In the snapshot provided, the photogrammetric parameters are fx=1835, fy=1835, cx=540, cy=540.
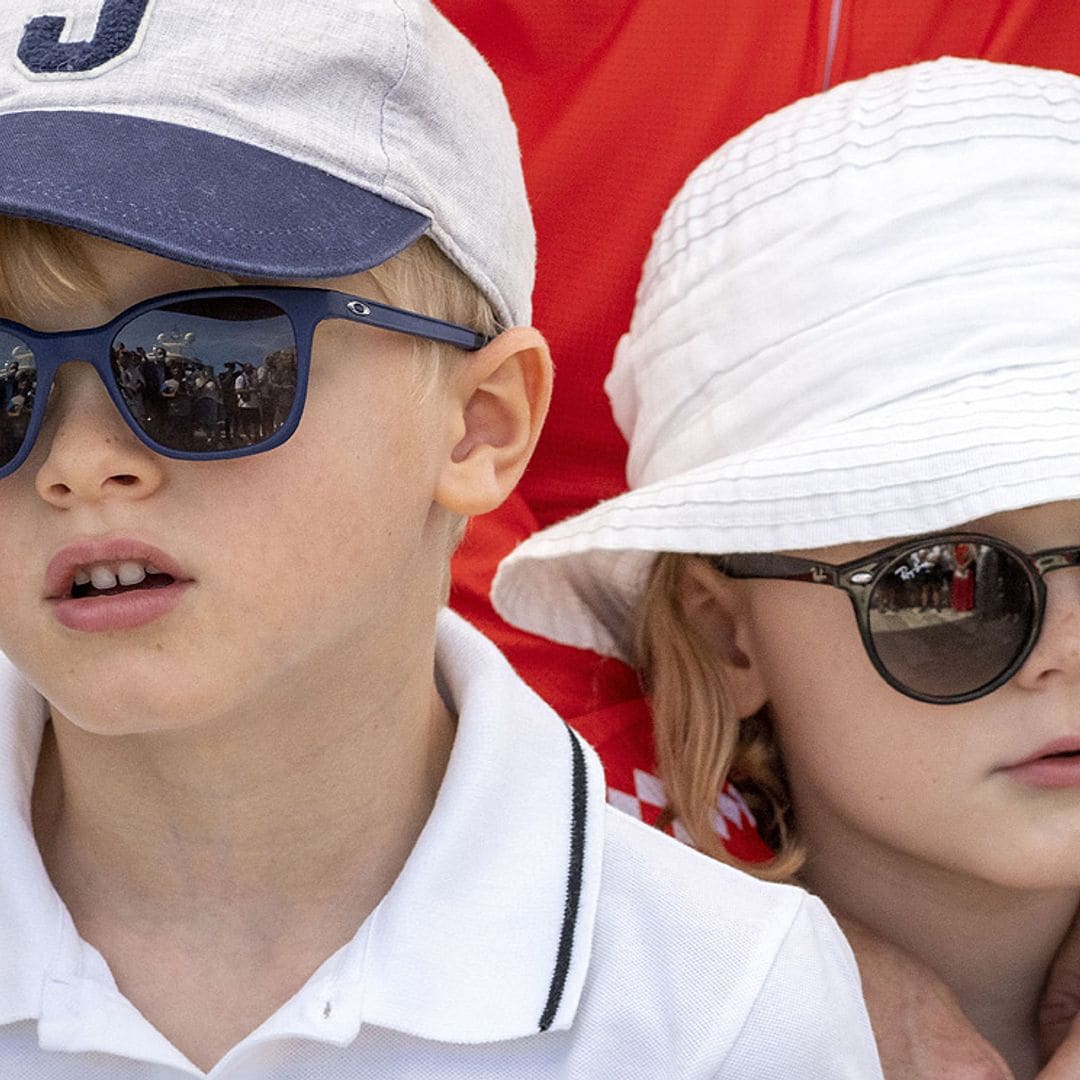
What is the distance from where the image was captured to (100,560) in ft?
3.86

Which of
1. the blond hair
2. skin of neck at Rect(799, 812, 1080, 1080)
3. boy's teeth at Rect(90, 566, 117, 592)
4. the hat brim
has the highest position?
the hat brim

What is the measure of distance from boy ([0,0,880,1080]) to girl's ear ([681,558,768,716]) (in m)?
0.37

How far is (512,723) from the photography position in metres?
1.45

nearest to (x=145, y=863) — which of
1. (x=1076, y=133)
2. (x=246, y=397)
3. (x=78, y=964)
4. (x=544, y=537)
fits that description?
(x=78, y=964)

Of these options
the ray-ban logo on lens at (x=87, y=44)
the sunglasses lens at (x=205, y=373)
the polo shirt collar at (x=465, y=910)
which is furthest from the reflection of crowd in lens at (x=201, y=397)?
the polo shirt collar at (x=465, y=910)

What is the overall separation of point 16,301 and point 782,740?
945 millimetres

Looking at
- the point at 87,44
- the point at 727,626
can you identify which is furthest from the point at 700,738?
the point at 87,44

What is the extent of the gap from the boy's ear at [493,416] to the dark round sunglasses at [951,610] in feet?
1.17

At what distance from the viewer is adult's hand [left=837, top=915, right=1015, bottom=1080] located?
165cm

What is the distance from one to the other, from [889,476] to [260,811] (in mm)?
593

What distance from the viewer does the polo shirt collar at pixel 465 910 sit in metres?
1.28

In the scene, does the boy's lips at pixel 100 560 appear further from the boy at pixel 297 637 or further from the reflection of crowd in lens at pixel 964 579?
the reflection of crowd in lens at pixel 964 579

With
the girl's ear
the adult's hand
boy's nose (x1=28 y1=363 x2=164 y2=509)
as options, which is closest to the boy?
boy's nose (x1=28 y1=363 x2=164 y2=509)

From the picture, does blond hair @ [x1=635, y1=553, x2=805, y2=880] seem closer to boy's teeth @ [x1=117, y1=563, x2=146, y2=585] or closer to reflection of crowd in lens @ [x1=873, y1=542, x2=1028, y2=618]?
reflection of crowd in lens @ [x1=873, y1=542, x2=1028, y2=618]
